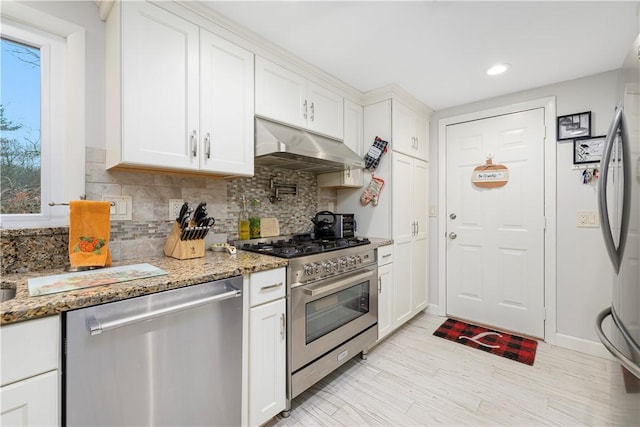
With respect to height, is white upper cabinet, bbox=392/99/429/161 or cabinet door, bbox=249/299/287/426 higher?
white upper cabinet, bbox=392/99/429/161

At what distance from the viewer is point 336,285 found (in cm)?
187

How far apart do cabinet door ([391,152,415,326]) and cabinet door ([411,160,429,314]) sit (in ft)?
0.26

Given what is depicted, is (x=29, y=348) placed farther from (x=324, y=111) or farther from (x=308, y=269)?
(x=324, y=111)

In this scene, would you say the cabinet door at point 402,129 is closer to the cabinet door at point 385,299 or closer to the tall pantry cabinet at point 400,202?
the tall pantry cabinet at point 400,202

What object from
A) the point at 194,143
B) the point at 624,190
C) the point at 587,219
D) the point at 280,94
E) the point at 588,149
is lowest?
the point at 587,219

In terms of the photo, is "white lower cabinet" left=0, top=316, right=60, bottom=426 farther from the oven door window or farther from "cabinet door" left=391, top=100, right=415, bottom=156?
"cabinet door" left=391, top=100, right=415, bottom=156

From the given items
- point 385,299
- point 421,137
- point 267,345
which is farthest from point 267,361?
point 421,137

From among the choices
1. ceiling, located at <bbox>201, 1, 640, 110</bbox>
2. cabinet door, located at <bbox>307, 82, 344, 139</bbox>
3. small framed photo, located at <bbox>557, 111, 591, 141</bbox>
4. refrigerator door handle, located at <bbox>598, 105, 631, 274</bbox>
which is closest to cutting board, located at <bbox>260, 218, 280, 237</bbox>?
cabinet door, located at <bbox>307, 82, 344, 139</bbox>

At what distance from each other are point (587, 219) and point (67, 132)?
12.0 ft

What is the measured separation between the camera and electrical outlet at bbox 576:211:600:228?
89.8 inches

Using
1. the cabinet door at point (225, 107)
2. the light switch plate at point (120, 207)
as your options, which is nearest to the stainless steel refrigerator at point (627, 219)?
the cabinet door at point (225, 107)

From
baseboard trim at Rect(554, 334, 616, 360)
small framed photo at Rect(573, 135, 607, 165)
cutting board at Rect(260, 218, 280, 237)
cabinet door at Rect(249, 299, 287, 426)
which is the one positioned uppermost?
small framed photo at Rect(573, 135, 607, 165)

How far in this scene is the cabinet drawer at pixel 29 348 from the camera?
81 cm

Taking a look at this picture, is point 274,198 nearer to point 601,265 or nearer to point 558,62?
point 558,62
